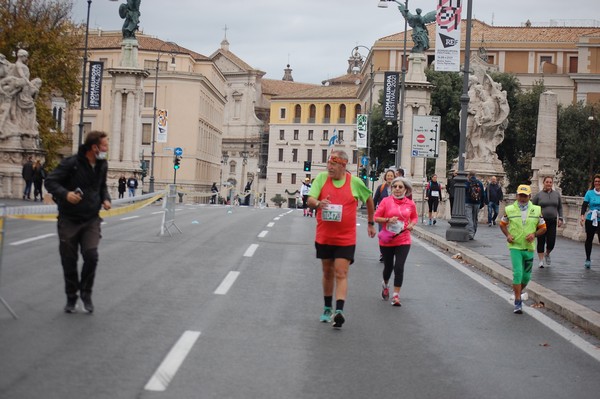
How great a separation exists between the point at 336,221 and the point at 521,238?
3.26 metres

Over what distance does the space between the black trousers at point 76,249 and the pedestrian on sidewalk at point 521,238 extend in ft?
17.3

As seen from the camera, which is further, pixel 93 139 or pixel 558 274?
pixel 558 274

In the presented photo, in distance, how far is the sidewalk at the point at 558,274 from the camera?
12031 millimetres

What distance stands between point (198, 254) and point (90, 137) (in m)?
7.62

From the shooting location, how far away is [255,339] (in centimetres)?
907

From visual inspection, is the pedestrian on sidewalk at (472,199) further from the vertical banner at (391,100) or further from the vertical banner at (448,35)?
the vertical banner at (391,100)

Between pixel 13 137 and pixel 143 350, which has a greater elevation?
pixel 13 137

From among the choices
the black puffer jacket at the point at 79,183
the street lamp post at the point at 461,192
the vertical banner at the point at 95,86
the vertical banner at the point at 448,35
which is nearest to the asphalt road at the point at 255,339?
the black puffer jacket at the point at 79,183

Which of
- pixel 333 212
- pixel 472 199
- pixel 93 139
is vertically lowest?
pixel 333 212

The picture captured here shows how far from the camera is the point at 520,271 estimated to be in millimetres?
12195

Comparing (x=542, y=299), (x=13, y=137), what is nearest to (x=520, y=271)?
(x=542, y=299)

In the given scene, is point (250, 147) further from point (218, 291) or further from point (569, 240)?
point (218, 291)

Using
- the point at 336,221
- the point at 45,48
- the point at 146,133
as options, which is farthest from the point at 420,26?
the point at 146,133

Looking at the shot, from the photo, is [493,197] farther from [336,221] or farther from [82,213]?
[82,213]
